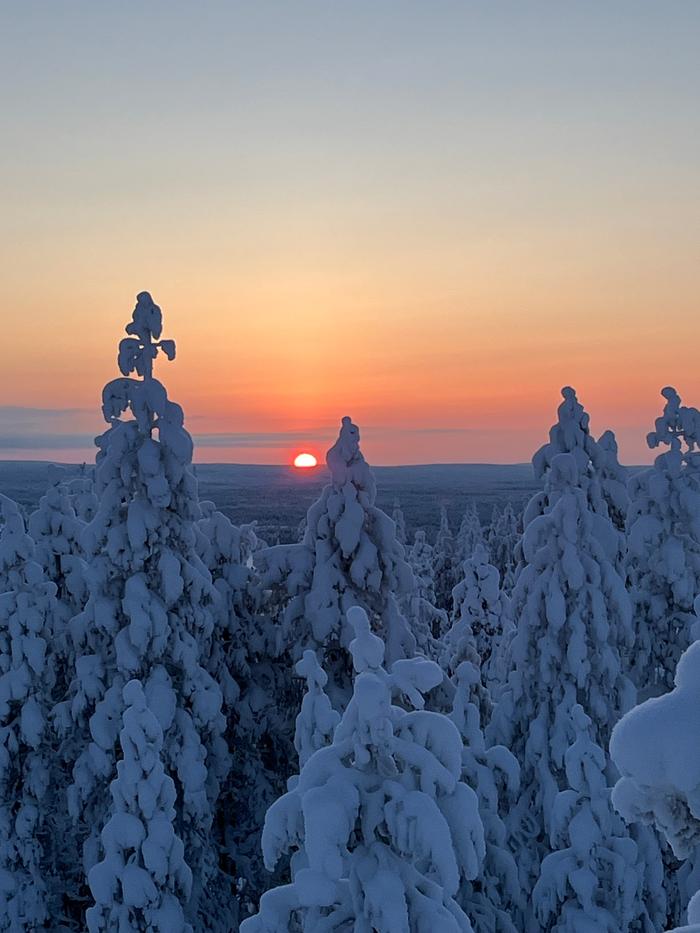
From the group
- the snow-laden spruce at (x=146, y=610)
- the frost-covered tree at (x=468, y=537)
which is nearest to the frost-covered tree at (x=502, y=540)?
the frost-covered tree at (x=468, y=537)

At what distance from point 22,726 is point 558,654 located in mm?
11778

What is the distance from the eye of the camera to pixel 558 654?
64.2ft

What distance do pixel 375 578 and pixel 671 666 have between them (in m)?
7.96

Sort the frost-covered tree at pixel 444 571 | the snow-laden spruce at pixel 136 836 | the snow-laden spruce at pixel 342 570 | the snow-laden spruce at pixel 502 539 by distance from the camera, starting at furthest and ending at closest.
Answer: the snow-laden spruce at pixel 502 539 → the frost-covered tree at pixel 444 571 → the snow-laden spruce at pixel 342 570 → the snow-laden spruce at pixel 136 836

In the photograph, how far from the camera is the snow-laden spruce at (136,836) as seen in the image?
16.3 metres

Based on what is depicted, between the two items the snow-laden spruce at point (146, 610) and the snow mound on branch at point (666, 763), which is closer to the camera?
the snow mound on branch at point (666, 763)

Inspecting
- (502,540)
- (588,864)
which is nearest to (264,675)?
(588,864)

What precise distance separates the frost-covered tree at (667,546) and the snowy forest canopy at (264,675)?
2.2 inches

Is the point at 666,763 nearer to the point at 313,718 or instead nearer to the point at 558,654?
the point at 313,718

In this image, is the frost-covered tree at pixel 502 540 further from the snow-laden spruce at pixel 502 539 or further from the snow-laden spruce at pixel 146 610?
the snow-laden spruce at pixel 146 610

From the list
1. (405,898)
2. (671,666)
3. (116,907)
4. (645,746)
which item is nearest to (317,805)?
(405,898)

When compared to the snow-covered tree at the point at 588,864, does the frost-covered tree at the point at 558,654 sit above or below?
above

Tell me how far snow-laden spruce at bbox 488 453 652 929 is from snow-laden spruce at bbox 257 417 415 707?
2704 millimetres

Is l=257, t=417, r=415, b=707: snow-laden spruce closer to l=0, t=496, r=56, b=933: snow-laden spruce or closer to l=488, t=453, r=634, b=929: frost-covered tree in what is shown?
l=488, t=453, r=634, b=929: frost-covered tree
